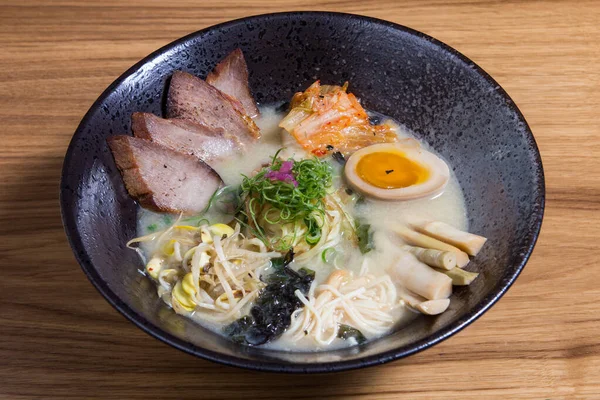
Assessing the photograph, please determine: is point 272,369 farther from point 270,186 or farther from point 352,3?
point 352,3

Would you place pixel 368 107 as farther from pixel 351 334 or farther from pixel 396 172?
pixel 351 334

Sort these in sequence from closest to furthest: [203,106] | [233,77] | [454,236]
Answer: [454,236] → [203,106] → [233,77]

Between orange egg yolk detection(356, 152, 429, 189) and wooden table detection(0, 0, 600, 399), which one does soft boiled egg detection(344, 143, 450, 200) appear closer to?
orange egg yolk detection(356, 152, 429, 189)

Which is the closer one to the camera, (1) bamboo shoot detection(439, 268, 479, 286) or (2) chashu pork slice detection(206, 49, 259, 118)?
(1) bamboo shoot detection(439, 268, 479, 286)

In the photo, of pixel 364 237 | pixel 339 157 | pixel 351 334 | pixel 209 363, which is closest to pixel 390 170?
pixel 339 157

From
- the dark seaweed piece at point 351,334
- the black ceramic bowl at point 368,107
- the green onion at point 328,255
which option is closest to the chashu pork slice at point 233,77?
the black ceramic bowl at point 368,107

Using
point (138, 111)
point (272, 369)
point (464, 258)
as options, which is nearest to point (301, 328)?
point (272, 369)

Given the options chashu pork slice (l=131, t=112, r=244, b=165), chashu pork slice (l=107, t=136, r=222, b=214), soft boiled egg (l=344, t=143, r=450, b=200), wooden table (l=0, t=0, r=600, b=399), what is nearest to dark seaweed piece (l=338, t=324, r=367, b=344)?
wooden table (l=0, t=0, r=600, b=399)

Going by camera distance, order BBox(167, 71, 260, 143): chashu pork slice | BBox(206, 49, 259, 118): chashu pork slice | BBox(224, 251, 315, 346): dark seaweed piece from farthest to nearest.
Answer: BBox(206, 49, 259, 118): chashu pork slice, BBox(167, 71, 260, 143): chashu pork slice, BBox(224, 251, 315, 346): dark seaweed piece
